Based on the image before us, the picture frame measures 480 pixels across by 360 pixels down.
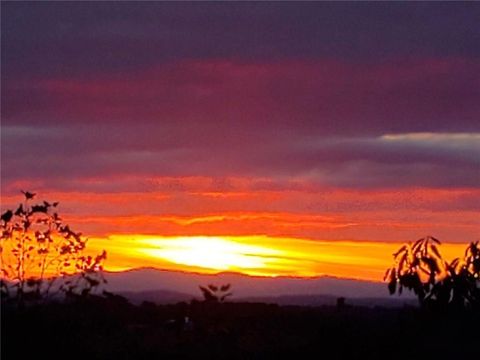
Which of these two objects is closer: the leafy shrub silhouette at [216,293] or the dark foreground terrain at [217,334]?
the dark foreground terrain at [217,334]

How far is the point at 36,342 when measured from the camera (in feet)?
42.1

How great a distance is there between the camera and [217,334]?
1402cm

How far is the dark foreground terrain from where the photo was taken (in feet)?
42.8

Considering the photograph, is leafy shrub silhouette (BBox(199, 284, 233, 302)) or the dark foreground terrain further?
leafy shrub silhouette (BBox(199, 284, 233, 302))

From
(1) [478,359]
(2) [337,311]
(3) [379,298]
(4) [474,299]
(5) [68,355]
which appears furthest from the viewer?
(3) [379,298]

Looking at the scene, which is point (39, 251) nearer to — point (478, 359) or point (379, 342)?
point (379, 342)

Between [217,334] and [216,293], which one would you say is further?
[216,293]

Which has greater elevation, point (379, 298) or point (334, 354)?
point (379, 298)

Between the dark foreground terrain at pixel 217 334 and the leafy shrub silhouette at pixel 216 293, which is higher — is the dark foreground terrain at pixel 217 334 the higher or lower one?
the lower one

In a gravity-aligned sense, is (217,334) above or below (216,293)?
below

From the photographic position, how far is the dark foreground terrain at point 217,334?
13039 millimetres

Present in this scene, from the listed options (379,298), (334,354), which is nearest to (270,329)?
(334,354)

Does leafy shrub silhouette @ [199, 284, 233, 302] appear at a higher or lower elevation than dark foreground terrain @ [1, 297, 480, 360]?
higher

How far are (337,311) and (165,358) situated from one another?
394cm
